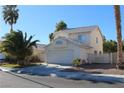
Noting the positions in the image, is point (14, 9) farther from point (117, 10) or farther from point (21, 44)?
point (117, 10)

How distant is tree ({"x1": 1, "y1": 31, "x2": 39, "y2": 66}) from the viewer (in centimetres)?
3166

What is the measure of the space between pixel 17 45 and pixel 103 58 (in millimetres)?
10480

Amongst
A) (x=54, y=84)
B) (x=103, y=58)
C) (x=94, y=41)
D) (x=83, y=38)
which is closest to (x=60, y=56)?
(x=83, y=38)

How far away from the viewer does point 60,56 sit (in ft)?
111

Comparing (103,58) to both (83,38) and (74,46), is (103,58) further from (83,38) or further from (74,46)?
(83,38)

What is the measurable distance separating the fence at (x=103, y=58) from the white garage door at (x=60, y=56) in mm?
2615

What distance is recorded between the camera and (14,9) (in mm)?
53594

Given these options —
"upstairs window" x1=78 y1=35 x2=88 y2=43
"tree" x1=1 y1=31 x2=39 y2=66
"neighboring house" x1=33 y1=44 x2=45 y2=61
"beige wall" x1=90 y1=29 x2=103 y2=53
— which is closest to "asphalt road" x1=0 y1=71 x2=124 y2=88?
"tree" x1=1 y1=31 x2=39 y2=66

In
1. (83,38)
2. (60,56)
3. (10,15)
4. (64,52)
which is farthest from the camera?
(10,15)

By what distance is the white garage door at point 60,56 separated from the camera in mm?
32969

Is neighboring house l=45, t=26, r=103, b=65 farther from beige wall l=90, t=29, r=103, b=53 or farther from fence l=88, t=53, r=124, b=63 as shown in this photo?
fence l=88, t=53, r=124, b=63

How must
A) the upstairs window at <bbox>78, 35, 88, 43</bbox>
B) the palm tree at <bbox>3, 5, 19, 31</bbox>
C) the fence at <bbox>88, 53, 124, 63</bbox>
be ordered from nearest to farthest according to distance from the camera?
1. the fence at <bbox>88, 53, 124, 63</bbox>
2. the upstairs window at <bbox>78, 35, 88, 43</bbox>
3. the palm tree at <bbox>3, 5, 19, 31</bbox>

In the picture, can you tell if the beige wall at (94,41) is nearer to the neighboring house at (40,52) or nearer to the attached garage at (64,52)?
the attached garage at (64,52)

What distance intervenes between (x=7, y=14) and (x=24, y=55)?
75.4ft
